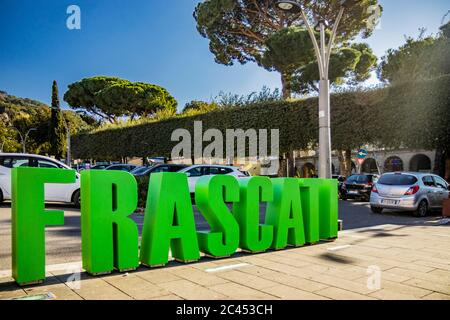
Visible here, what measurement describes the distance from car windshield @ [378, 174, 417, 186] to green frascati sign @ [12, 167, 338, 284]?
7.08 meters

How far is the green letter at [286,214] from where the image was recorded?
6.22 m

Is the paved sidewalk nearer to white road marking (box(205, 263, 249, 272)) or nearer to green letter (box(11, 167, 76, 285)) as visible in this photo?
white road marking (box(205, 263, 249, 272))

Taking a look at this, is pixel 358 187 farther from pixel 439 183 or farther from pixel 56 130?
pixel 56 130

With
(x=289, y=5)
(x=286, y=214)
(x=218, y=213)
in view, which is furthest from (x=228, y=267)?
(x=289, y=5)

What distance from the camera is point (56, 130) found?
4997 centimetres

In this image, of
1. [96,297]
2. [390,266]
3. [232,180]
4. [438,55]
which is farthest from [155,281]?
[438,55]

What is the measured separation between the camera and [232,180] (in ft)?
18.6

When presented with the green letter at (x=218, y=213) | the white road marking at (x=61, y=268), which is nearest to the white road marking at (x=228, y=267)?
the green letter at (x=218, y=213)

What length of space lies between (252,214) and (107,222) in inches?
89.2

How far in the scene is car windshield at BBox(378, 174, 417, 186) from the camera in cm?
1238

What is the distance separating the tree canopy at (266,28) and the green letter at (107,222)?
23.0 m

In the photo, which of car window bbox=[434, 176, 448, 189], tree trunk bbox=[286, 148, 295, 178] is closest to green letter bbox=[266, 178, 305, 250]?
car window bbox=[434, 176, 448, 189]
